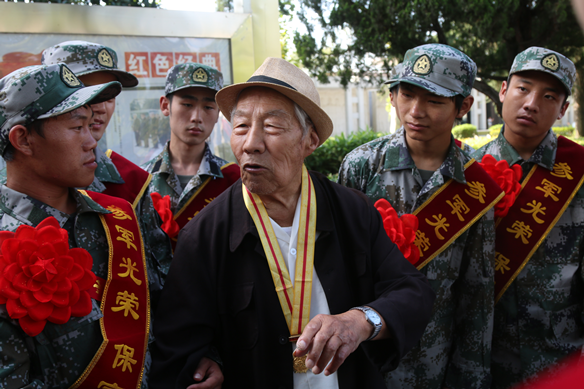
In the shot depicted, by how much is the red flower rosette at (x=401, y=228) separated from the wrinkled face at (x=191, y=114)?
162 cm

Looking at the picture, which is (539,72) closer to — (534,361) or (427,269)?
(427,269)

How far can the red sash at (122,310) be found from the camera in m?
1.86

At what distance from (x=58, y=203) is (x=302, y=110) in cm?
116

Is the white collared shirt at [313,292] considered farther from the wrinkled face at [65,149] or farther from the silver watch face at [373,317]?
the wrinkled face at [65,149]

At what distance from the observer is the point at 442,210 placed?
9.73 ft

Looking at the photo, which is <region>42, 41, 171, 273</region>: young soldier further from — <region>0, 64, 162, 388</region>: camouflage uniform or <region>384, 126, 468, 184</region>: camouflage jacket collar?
<region>384, 126, 468, 184</region>: camouflage jacket collar

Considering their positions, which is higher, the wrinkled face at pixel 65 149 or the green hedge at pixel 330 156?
the wrinkled face at pixel 65 149

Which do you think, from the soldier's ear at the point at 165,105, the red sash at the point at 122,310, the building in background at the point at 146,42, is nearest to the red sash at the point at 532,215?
the red sash at the point at 122,310

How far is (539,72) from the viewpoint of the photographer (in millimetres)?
3311

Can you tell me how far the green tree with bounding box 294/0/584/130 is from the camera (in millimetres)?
9984

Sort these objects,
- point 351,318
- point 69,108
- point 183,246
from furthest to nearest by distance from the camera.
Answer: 1. point 183,246
2. point 69,108
3. point 351,318

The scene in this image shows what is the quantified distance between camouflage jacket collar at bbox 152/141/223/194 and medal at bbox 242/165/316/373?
63.1 inches

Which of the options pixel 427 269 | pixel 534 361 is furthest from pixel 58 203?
pixel 534 361

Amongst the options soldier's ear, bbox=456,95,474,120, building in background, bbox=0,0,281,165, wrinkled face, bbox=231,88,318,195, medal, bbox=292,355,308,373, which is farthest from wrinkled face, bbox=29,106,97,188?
building in background, bbox=0,0,281,165
